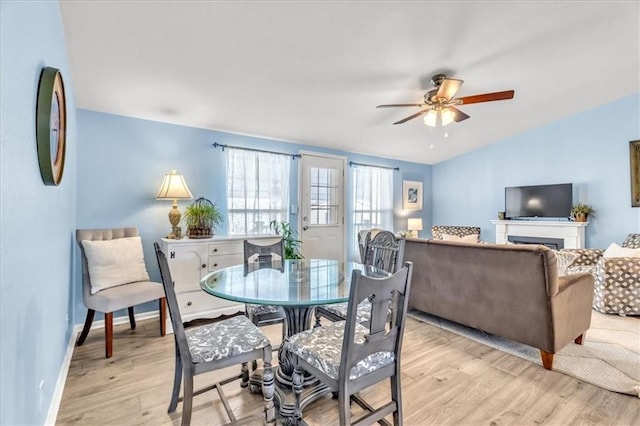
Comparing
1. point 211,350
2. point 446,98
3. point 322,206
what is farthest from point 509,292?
point 322,206

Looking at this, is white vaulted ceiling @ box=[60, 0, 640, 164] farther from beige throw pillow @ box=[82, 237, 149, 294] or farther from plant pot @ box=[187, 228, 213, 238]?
beige throw pillow @ box=[82, 237, 149, 294]

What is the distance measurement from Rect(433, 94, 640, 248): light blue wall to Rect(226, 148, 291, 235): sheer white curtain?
3.94m

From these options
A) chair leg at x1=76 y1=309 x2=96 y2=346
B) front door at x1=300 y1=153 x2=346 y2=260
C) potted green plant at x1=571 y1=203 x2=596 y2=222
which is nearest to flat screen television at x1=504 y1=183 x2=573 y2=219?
potted green plant at x1=571 y1=203 x2=596 y2=222

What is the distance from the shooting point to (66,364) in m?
2.22

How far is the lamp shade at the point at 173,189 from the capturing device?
3084 millimetres

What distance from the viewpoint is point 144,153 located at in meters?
3.27

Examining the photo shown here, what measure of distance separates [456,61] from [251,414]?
3366 mm

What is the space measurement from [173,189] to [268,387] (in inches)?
89.0

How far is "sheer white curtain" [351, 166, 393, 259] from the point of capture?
522cm

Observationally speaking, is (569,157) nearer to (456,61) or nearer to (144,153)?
(456,61)

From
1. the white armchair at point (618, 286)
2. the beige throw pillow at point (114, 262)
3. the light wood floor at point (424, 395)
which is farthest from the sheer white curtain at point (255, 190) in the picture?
the white armchair at point (618, 286)

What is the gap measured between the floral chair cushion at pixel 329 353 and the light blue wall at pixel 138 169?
2.44m

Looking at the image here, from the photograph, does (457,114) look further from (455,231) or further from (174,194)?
(455,231)

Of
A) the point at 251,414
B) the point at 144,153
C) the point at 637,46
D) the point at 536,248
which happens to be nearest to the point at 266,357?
the point at 251,414
